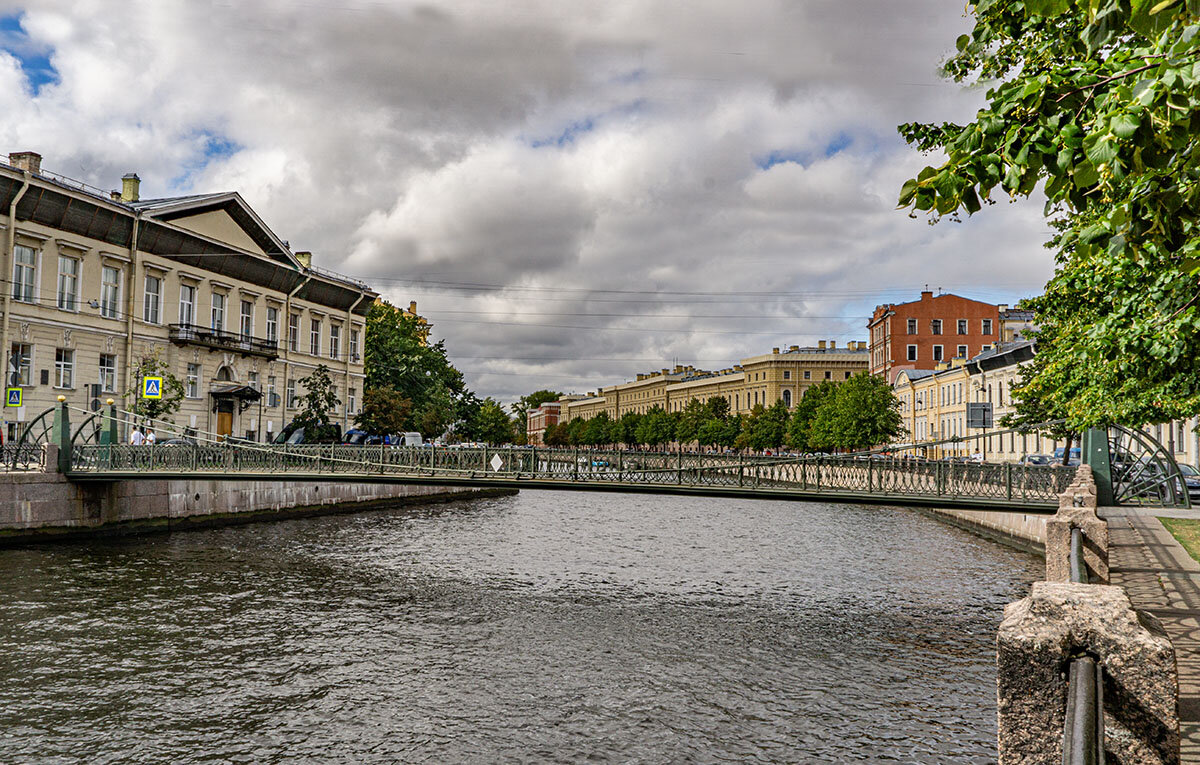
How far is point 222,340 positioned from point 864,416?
143ft

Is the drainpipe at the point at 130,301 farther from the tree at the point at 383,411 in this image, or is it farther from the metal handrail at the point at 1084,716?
the metal handrail at the point at 1084,716

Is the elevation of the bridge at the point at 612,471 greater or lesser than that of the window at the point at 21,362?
lesser

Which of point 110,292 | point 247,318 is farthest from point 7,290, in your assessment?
point 247,318

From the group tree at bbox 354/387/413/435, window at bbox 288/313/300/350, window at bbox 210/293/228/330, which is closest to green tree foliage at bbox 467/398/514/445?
tree at bbox 354/387/413/435

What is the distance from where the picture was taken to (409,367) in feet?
222

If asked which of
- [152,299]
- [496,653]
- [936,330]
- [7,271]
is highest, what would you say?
[936,330]

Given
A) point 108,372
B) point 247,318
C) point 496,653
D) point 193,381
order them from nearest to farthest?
point 496,653, point 108,372, point 193,381, point 247,318

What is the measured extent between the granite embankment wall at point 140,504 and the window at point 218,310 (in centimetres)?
1410

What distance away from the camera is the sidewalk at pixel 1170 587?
20.4 ft

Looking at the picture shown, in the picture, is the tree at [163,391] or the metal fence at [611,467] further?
the tree at [163,391]

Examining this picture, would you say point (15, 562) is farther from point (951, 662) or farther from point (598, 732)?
point (951, 662)

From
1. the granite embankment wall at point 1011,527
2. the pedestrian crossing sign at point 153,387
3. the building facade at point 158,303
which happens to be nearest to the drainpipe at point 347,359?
the building facade at point 158,303

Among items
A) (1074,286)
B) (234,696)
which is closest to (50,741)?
(234,696)

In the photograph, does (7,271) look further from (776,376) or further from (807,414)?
(776,376)
